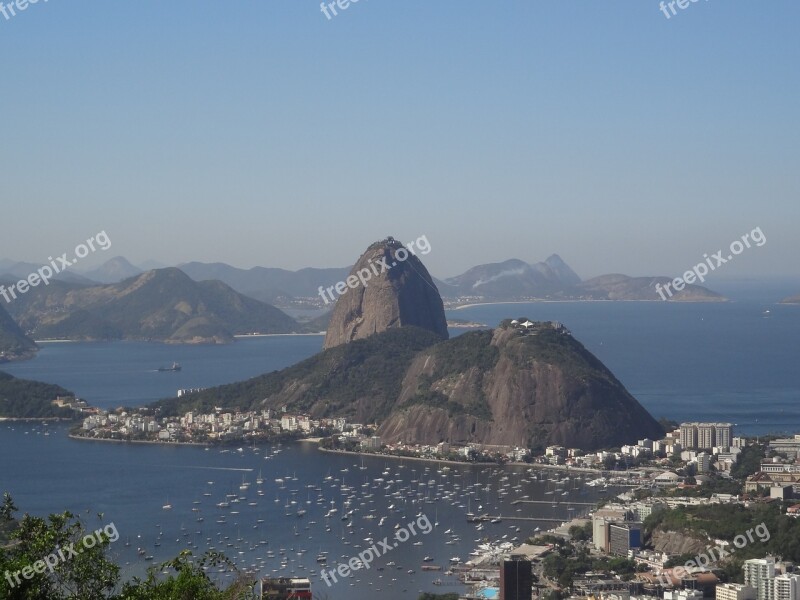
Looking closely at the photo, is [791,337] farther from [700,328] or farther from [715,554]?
[715,554]

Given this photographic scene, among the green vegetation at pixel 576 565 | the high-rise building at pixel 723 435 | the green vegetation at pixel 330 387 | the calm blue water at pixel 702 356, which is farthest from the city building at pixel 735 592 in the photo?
the green vegetation at pixel 330 387

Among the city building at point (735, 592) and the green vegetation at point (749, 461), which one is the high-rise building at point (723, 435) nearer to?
the green vegetation at point (749, 461)

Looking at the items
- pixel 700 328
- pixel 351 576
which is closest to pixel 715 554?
pixel 351 576

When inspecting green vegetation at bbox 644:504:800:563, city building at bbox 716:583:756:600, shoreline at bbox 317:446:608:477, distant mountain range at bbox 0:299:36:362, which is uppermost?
distant mountain range at bbox 0:299:36:362

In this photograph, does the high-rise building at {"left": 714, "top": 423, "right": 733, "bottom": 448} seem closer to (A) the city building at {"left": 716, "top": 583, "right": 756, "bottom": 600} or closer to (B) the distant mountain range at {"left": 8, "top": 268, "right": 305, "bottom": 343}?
(A) the city building at {"left": 716, "top": 583, "right": 756, "bottom": 600}

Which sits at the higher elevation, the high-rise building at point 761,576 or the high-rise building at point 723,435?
the high-rise building at point 723,435

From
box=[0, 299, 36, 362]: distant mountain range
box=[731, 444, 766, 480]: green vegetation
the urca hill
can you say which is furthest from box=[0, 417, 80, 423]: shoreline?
box=[0, 299, 36, 362]: distant mountain range
